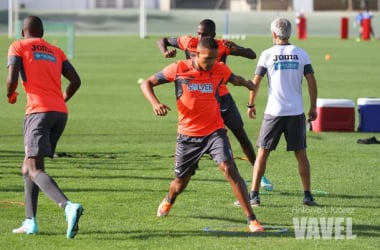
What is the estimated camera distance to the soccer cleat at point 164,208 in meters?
11.5

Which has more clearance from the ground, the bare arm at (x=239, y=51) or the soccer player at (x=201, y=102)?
the bare arm at (x=239, y=51)

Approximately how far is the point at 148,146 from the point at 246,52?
610 cm

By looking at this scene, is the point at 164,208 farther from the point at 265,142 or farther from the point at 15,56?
the point at 15,56

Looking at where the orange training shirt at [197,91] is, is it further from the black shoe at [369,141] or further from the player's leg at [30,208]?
the black shoe at [369,141]

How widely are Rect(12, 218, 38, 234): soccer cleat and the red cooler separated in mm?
11242

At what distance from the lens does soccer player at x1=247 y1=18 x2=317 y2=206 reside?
12172mm

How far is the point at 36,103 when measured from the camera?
10.5 meters

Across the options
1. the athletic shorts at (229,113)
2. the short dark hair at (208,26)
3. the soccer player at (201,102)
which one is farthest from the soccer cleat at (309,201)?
the short dark hair at (208,26)

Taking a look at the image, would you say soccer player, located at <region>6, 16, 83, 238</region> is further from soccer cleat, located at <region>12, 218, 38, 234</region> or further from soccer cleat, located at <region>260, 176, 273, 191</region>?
soccer cleat, located at <region>260, 176, 273, 191</region>

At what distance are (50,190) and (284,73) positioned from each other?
326 cm

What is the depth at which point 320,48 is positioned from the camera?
55.4 metres

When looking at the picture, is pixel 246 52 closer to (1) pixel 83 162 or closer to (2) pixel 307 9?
(1) pixel 83 162

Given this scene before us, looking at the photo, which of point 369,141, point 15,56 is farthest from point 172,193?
point 369,141

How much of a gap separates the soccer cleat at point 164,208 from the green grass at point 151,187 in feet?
0.36
